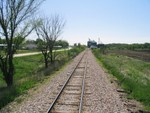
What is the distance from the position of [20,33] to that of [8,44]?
5.99 feet

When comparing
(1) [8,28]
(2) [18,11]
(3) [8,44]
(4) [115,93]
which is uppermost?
(2) [18,11]

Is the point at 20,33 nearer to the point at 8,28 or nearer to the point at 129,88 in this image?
the point at 8,28

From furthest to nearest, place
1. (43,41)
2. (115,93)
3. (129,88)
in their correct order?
(43,41) → (129,88) → (115,93)

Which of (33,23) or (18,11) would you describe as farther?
(33,23)

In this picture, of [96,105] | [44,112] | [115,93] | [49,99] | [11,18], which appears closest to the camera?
[44,112]

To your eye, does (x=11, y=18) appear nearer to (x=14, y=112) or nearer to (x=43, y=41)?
(x=14, y=112)

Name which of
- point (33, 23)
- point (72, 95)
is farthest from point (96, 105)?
point (33, 23)

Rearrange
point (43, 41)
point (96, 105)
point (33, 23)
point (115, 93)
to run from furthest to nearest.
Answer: point (43, 41), point (33, 23), point (115, 93), point (96, 105)

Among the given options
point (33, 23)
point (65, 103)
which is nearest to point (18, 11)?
point (33, 23)

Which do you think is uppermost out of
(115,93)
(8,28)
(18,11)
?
(18,11)

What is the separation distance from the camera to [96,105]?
10367 mm

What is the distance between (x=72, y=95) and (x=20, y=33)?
9.32m

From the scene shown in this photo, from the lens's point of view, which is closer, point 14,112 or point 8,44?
point 14,112

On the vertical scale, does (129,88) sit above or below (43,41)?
below
